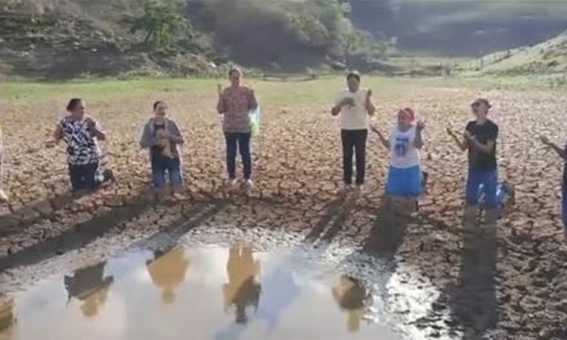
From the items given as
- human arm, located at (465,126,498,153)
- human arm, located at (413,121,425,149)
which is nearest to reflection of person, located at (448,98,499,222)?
human arm, located at (465,126,498,153)

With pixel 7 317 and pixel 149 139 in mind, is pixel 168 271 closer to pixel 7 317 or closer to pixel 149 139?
pixel 7 317

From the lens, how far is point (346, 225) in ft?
30.2

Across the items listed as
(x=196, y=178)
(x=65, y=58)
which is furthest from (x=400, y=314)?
(x=65, y=58)

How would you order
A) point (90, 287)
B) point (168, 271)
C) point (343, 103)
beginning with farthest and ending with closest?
point (343, 103), point (168, 271), point (90, 287)

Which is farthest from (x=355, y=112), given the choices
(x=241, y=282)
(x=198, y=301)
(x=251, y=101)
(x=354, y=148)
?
(x=198, y=301)

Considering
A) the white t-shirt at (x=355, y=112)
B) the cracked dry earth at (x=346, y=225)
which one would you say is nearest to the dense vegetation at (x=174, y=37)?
the cracked dry earth at (x=346, y=225)

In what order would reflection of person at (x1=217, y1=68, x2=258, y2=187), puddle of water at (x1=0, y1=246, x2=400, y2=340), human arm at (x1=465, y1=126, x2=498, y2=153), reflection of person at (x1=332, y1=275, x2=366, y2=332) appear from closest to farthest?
puddle of water at (x1=0, y1=246, x2=400, y2=340) → reflection of person at (x1=332, y1=275, x2=366, y2=332) → human arm at (x1=465, y1=126, x2=498, y2=153) → reflection of person at (x1=217, y1=68, x2=258, y2=187)

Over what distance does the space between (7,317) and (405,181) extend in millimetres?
4325

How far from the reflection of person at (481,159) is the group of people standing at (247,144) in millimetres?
10

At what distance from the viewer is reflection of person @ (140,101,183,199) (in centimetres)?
996

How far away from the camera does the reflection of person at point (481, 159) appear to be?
348 inches

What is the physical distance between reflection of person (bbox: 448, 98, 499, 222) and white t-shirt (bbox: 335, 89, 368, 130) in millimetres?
1272

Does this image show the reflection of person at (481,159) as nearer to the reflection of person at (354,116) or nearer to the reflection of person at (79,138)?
the reflection of person at (354,116)

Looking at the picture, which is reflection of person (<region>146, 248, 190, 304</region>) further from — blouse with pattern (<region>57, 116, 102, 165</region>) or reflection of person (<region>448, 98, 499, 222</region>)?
reflection of person (<region>448, 98, 499, 222</region>)
